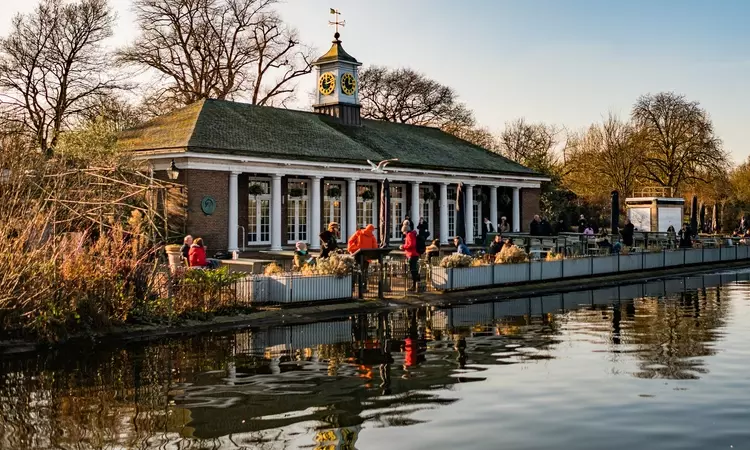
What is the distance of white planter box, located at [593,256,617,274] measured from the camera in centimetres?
3002

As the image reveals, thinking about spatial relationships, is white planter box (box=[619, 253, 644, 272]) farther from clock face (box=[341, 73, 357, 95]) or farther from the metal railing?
clock face (box=[341, 73, 357, 95])

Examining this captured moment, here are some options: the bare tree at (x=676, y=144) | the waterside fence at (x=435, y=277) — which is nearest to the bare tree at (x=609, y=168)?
the bare tree at (x=676, y=144)

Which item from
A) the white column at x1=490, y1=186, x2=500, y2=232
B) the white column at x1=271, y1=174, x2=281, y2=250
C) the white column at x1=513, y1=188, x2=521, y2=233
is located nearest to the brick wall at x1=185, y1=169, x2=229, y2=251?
the white column at x1=271, y1=174, x2=281, y2=250

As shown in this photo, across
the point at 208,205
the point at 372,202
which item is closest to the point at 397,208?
the point at 372,202

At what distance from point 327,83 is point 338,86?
0.95m

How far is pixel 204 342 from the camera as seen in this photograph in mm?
15820

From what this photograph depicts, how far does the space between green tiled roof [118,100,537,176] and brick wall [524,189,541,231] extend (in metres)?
1.36

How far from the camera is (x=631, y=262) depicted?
105ft

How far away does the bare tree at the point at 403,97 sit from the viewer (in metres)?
69.1

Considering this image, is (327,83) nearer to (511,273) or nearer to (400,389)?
(511,273)

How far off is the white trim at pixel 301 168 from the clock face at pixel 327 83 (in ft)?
26.8

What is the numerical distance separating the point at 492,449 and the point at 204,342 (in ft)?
27.7

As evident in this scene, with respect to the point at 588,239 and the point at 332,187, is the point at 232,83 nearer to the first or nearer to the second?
the point at 332,187

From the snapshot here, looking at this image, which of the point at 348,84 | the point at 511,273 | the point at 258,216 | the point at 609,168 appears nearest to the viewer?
the point at 511,273
